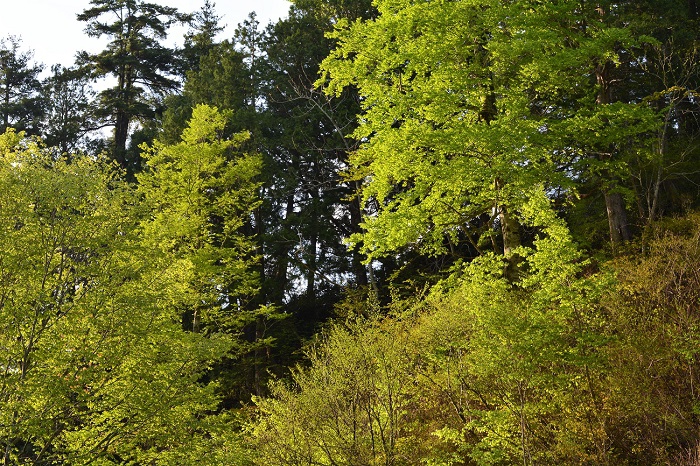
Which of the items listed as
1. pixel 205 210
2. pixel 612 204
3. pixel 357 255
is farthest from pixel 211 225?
pixel 612 204

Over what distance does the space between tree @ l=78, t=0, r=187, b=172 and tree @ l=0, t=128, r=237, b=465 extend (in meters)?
20.8

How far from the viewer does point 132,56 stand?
32.1 metres

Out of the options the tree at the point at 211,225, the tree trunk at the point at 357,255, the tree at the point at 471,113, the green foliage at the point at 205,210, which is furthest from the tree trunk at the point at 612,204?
the green foliage at the point at 205,210

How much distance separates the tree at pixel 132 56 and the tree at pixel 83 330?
820 inches

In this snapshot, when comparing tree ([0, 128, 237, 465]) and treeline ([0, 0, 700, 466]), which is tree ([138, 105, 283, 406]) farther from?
tree ([0, 128, 237, 465])

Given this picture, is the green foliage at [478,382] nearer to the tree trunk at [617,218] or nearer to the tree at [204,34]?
the tree trunk at [617,218]

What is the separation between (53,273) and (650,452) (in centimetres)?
1021

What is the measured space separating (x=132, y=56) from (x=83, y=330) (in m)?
24.8

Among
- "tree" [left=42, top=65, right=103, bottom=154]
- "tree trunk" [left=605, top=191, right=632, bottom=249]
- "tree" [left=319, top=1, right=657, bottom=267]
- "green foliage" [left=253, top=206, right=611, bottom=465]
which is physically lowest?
"green foliage" [left=253, top=206, right=611, bottom=465]

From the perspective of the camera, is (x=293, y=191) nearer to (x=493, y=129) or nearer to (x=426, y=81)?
(x=426, y=81)

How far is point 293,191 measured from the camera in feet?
78.3

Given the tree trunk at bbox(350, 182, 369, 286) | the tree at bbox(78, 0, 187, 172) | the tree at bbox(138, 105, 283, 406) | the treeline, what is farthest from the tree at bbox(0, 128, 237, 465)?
the tree at bbox(78, 0, 187, 172)

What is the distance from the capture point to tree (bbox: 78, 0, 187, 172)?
31.7 metres

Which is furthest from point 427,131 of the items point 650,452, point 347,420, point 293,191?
point 293,191
